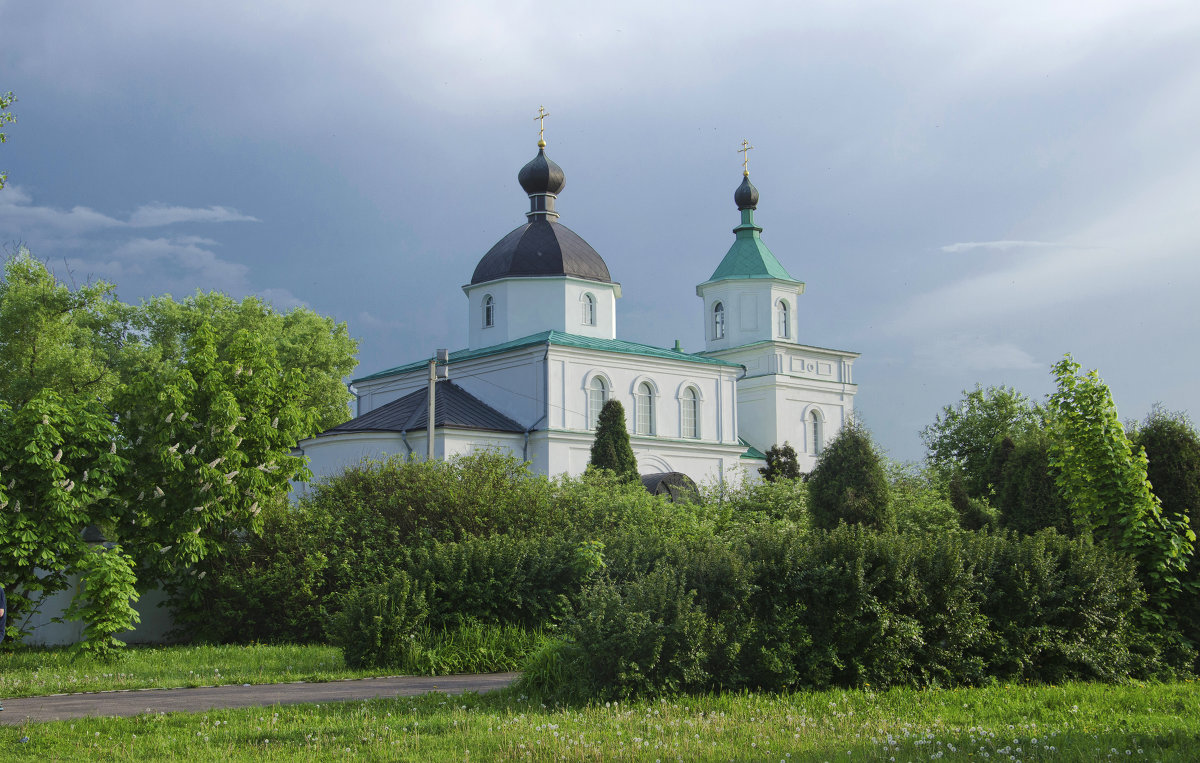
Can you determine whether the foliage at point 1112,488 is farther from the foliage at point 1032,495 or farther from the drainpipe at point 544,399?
the drainpipe at point 544,399

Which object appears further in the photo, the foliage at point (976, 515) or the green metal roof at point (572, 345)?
the green metal roof at point (572, 345)

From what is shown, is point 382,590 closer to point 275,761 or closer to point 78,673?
point 78,673

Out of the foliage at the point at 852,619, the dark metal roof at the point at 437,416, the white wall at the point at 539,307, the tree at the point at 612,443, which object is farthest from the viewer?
the white wall at the point at 539,307

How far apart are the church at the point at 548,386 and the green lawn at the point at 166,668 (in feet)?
53.5

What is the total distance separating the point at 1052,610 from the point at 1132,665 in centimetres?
117

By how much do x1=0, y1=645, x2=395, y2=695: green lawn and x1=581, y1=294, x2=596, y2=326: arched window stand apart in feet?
80.1

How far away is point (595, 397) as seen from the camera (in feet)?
119

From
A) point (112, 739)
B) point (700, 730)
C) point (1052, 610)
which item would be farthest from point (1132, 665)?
point (112, 739)

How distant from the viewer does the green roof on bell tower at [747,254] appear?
159 ft

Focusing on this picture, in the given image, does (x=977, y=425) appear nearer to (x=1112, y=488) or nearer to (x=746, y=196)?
(x=746, y=196)

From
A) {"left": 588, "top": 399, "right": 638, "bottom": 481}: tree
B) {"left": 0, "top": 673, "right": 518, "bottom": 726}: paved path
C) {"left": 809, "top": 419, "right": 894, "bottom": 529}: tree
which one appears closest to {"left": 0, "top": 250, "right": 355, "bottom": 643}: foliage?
{"left": 0, "top": 673, "right": 518, "bottom": 726}: paved path

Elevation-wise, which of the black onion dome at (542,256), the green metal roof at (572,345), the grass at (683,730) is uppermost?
the black onion dome at (542,256)

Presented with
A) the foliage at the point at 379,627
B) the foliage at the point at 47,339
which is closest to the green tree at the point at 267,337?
the foliage at the point at 47,339

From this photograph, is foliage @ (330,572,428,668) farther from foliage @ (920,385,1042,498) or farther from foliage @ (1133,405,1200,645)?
foliage @ (920,385,1042,498)
